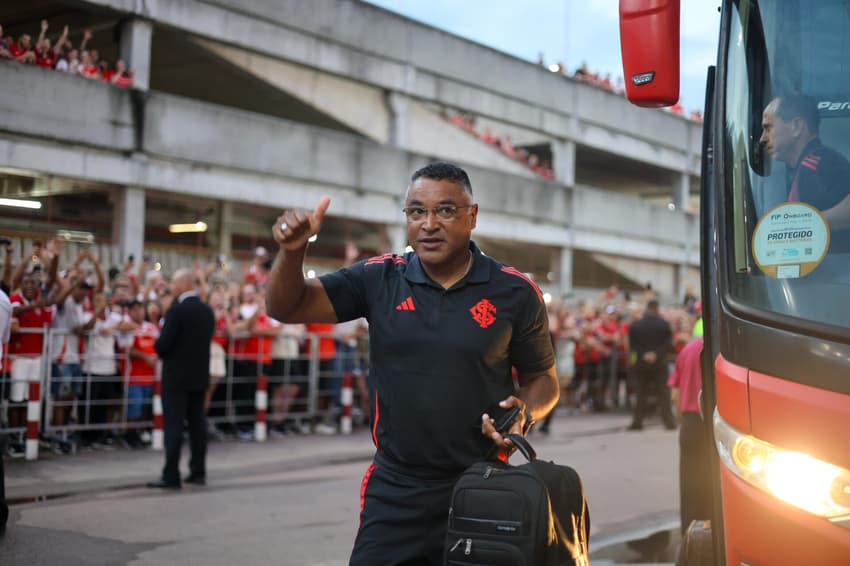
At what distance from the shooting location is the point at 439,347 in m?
3.71

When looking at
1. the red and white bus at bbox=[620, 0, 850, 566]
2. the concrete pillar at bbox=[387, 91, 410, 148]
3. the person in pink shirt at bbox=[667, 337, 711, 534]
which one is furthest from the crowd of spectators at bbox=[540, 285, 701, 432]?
the red and white bus at bbox=[620, 0, 850, 566]

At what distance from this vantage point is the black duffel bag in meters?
3.27

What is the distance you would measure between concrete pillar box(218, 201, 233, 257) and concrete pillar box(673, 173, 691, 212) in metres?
22.7

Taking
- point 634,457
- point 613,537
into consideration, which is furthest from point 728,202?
point 634,457

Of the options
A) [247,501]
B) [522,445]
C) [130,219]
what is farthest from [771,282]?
[130,219]

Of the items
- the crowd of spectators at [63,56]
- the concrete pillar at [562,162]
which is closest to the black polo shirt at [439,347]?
the crowd of spectators at [63,56]

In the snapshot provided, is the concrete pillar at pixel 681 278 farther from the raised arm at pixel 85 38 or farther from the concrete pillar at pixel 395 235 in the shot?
the raised arm at pixel 85 38

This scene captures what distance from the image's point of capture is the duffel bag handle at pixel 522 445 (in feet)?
11.4

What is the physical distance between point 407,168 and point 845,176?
25.5 m

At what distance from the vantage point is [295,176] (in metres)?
25.8

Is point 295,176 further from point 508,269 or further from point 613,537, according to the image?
point 508,269

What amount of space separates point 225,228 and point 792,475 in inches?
894

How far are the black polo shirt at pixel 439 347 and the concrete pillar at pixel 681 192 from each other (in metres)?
39.7

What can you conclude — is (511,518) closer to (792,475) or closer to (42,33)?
(792,475)
